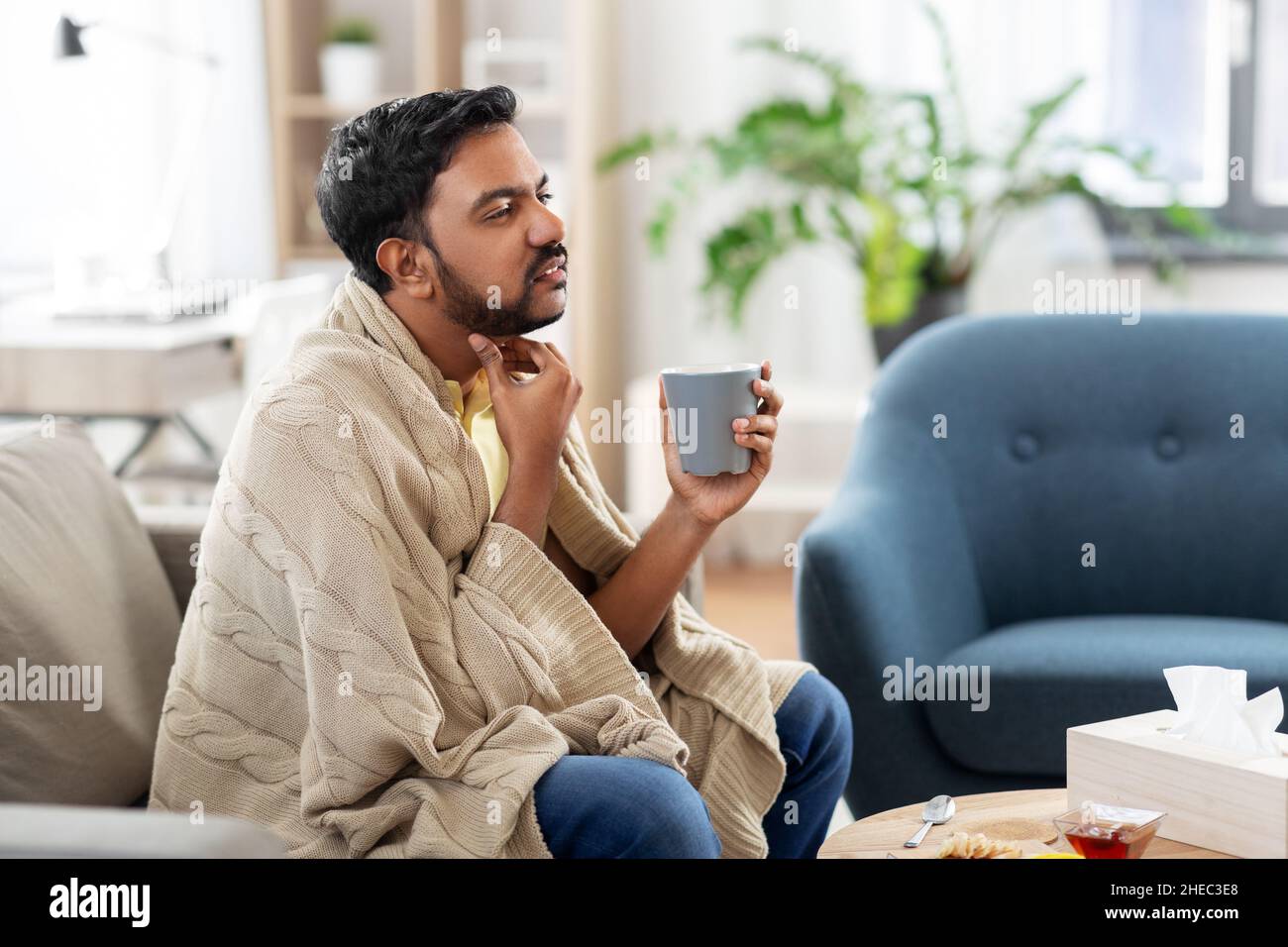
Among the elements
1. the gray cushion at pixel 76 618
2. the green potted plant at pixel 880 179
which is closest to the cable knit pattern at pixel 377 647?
the gray cushion at pixel 76 618

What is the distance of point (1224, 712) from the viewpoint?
123 cm

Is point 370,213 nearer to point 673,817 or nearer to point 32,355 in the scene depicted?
point 673,817

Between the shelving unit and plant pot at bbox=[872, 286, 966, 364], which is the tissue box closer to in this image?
plant pot at bbox=[872, 286, 966, 364]

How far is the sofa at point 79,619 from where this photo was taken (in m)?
1.45

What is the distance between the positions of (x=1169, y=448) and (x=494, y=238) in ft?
4.30

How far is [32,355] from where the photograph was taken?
9.32 ft

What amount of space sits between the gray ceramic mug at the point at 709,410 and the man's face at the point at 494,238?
15 cm

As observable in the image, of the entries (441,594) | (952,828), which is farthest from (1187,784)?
(441,594)

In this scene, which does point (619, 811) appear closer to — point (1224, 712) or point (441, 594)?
point (441, 594)

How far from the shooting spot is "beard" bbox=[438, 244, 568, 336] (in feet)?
4.68

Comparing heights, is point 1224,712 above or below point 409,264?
below

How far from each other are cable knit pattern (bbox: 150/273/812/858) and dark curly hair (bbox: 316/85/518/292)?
2.3 inches

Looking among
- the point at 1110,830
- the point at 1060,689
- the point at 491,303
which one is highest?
the point at 491,303
